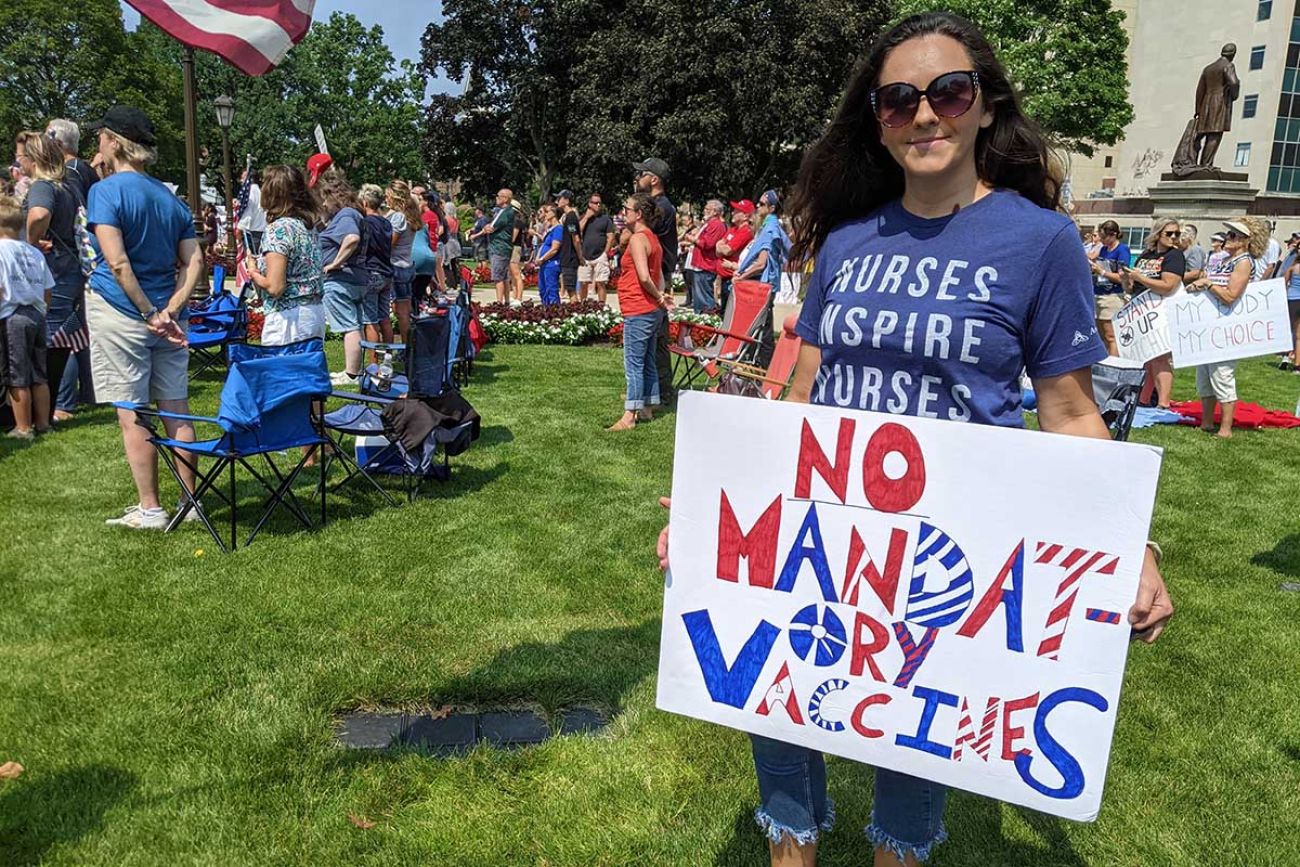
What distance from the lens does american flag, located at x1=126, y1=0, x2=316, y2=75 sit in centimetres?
381

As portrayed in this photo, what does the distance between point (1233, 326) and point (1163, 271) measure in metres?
0.84

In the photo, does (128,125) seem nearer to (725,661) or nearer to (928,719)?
(725,661)

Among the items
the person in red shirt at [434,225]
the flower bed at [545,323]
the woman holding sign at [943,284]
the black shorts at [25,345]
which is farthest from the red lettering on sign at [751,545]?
the flower bed at [545,323]

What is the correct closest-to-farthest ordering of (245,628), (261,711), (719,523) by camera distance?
(719,523) → (261,711) → (245,628)

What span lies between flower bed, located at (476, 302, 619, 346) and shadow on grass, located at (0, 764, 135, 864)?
414 inches

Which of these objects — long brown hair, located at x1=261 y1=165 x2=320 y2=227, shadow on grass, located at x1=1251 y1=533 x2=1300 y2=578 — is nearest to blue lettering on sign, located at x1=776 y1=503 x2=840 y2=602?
shadow on grass, located at x1=1251 y1=533 x2=1300 y2=578

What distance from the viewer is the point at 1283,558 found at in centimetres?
554

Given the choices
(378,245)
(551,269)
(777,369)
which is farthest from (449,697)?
(551,269)

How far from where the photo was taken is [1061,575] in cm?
163

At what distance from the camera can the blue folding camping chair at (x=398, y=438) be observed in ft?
19.5

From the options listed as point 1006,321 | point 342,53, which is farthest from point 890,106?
point 342,53

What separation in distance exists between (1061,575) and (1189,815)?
1.98 meters

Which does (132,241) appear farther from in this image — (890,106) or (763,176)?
(763,176)

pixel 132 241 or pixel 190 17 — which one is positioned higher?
pixel 190 17
